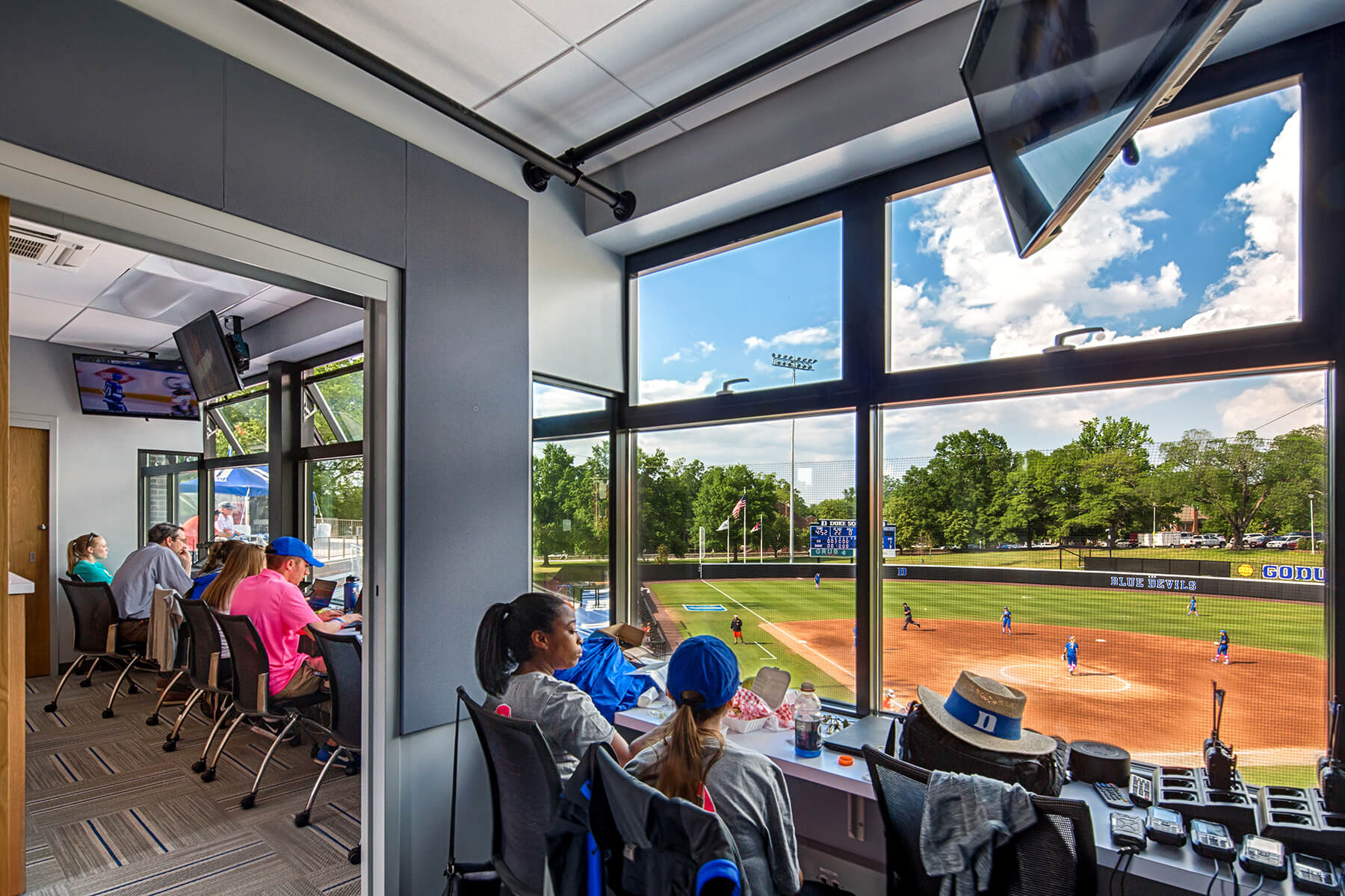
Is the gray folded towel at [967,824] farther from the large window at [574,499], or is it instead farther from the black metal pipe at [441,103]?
the black metal pipe at [441,103]

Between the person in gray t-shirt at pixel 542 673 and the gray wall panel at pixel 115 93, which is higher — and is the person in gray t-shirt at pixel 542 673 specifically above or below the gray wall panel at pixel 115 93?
below

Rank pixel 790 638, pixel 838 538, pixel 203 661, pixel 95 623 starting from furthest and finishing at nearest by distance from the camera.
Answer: pixel 95 623
pixel 203 661
pixel 790 638
pixel 838 538

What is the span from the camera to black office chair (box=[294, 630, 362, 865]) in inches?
125

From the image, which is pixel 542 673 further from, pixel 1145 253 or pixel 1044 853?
pixel 1145 253

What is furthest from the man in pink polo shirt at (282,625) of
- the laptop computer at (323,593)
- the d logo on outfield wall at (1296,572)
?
the d logo on outfield wall at (1296,572)

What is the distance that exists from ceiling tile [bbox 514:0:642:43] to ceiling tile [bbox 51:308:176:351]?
481cm

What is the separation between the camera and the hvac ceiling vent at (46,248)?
3.49 metres

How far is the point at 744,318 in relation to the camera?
10.7 ft

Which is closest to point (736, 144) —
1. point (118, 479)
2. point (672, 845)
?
point (672, 845)

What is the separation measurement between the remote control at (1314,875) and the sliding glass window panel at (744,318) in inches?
79.1

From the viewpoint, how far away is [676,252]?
3469 mm

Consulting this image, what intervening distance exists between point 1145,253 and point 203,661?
5.20 metres

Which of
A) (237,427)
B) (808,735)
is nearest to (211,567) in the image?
(237,427)

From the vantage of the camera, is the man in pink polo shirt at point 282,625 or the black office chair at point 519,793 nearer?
the black office chair at point 519,793
